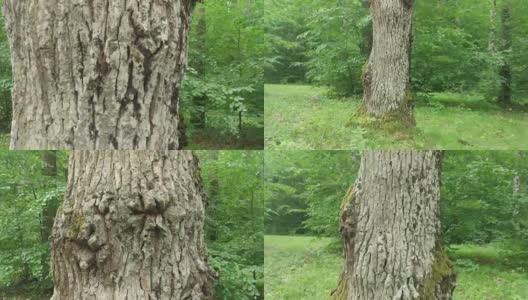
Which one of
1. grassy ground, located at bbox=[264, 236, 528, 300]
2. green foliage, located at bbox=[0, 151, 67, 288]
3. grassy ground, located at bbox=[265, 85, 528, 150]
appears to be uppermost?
grassy ground, located at bbox=[265, 85, 528, 150]

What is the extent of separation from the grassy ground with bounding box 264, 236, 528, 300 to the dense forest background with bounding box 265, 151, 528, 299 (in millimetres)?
16

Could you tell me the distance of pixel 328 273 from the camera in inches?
280

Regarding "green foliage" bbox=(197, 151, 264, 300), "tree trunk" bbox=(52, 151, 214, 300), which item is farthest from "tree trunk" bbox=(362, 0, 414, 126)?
"tree trunk" bbox=(52, 151, 214, 300)

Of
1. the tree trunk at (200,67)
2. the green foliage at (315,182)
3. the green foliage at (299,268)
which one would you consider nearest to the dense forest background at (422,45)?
the tree trunk at (200,67)

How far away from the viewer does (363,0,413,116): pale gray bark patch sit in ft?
16.2

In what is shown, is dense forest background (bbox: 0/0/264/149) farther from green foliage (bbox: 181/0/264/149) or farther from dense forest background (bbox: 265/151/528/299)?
dense forest background (bbox: 265/151/528/299)

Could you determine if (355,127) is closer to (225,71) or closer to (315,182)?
(225,71)

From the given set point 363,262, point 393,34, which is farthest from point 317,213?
point 363,262

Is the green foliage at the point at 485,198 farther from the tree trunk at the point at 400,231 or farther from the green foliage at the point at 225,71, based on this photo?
the tree trunk at the point at 400,231

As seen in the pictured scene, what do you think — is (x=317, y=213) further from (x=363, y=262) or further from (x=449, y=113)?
(x=363, y=262)

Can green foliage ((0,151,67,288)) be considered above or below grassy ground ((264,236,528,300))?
above

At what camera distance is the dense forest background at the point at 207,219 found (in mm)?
4973

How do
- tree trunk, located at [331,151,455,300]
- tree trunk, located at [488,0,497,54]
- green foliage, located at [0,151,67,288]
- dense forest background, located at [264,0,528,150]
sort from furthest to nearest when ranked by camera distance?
tree trunk, located at [488,0,497,54]
green foliage, located at [0,151,67,288]
dense forest background, located at [264,0,528,150]
tree trunk, located at [331,151,455,300]

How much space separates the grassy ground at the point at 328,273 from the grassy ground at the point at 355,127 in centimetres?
197
